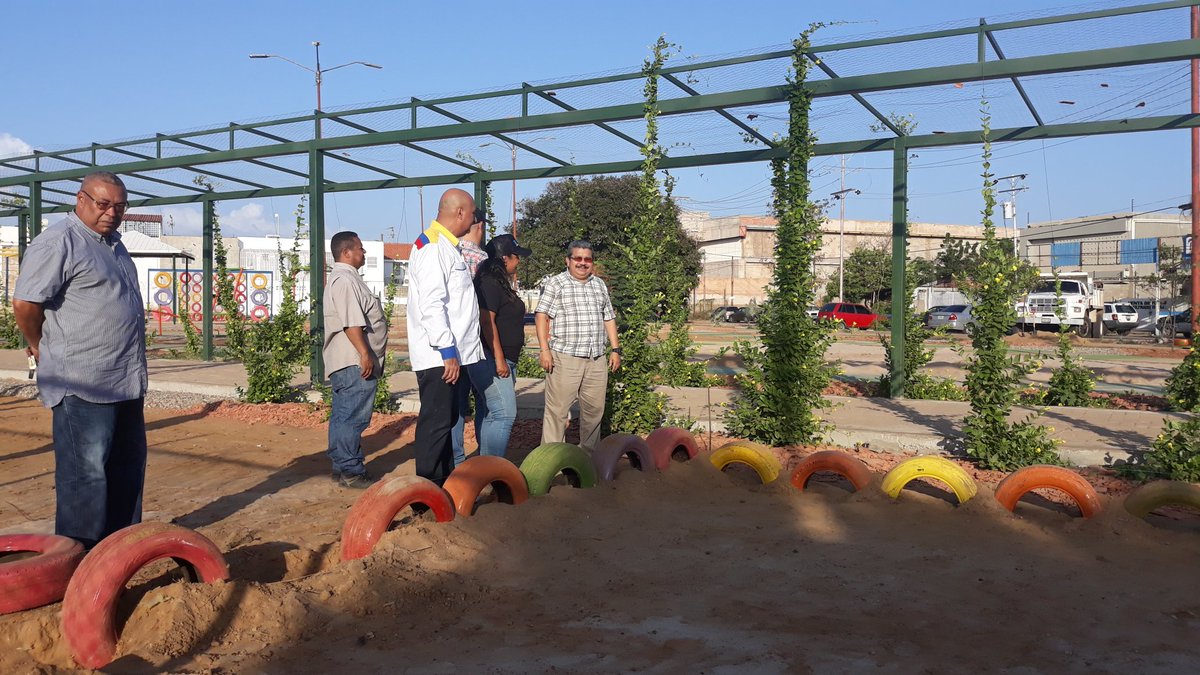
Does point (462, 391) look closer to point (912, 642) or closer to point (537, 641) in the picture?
point (537, 641)

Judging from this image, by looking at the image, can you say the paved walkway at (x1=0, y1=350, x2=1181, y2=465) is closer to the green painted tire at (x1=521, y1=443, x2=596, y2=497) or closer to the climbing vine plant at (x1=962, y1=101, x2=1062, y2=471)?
the climbing vine plant at (x1=962, y1=101, x2=1062, y2=471)

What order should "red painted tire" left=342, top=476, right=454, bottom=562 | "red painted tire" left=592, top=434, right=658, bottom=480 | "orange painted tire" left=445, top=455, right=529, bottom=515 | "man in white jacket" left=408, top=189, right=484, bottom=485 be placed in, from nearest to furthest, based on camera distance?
"red painted tire" left=342, top=476, right=454, bottom=562 → "orange painted tire" left=445, top=455, right=529, bottom=515 → "man in white jacket" left=408, top=189, right=484, bottom=485 → "red painted tire" left=592, top=434, right=658, bottom=480

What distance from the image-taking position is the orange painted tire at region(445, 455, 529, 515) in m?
4.91

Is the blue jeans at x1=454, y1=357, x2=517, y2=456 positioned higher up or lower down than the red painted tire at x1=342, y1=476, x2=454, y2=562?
higher up

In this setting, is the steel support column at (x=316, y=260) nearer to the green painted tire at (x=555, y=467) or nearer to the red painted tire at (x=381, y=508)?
the green painted tire at (x=555, y=467)

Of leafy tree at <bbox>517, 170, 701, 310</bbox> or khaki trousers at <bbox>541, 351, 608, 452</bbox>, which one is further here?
leafy tree at <bbox>517, 170, 701, 310</bbox>

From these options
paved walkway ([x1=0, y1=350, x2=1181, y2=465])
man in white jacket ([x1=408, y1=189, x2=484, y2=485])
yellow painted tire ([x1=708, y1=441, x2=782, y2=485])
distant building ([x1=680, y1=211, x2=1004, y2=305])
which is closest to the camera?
man in white jacket ([x1=408, y1=189, x2=484, y2=485])

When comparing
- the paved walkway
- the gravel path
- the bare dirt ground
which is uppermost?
the paved walkway

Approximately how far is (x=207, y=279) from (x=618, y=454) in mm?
11606

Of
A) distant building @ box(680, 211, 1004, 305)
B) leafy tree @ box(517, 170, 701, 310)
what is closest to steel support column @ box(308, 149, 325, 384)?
leafy tree @ box(517, 170, 701, 310)

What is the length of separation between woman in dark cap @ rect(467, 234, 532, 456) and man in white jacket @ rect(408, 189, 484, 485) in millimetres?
317

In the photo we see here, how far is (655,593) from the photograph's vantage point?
13.0 ft

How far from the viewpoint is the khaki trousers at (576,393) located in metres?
6.68

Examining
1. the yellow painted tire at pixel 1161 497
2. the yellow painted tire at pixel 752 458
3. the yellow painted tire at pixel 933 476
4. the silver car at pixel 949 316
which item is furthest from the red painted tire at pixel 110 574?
the silver car at pixel 949 316
